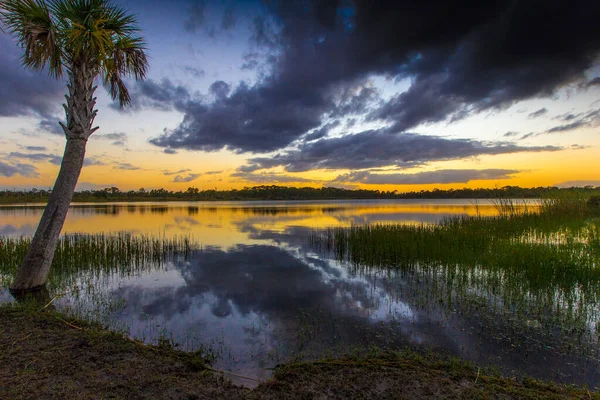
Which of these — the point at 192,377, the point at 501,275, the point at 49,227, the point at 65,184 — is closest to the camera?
the point at 192,377

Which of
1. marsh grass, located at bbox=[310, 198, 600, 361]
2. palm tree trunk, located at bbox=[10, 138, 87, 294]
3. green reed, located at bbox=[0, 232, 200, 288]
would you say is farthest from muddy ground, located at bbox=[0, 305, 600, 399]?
green reed, located at bbox=[0, 232, 200, 288]

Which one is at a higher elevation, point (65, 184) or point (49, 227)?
point (65, 184)

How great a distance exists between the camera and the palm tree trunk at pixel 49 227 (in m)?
8.24

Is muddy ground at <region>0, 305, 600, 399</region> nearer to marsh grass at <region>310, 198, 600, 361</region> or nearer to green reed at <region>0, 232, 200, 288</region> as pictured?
marsh grass at <region>310, 198, 600, 361</region>

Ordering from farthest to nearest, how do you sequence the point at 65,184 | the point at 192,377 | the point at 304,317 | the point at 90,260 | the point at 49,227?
the point at 90,260, the point at 65,184, the point at 49,227, the point at 304,317, the point at 192,377

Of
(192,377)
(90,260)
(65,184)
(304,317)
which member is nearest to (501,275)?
(304,317)

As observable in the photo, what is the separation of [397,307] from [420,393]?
4.16m

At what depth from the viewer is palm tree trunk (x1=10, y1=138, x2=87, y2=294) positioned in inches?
324

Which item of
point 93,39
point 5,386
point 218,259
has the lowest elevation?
point 218,259

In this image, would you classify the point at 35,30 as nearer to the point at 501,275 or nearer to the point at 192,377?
the point at 192,377

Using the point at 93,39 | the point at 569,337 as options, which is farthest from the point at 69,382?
the point at 93,39

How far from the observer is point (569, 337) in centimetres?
562

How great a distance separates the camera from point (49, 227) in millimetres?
8305

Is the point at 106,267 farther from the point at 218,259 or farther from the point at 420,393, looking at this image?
the point at 420,393
